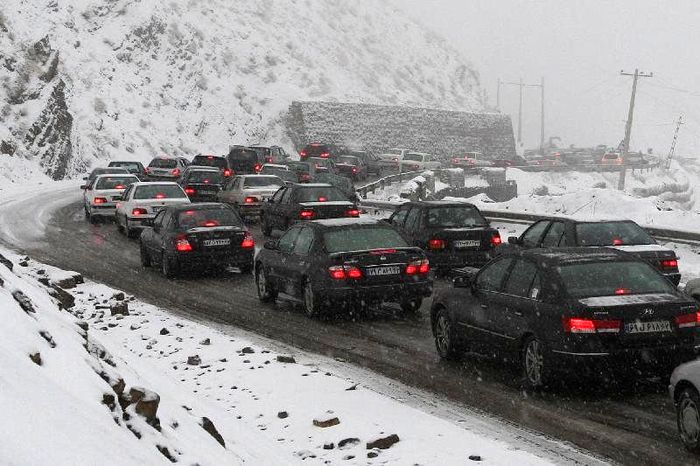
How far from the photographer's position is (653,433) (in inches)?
300

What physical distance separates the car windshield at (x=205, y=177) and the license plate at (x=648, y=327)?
89.3 ft

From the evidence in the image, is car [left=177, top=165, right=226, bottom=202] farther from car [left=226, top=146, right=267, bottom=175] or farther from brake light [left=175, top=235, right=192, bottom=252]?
brake light [left=175, top=235, right=192, bottom=252]

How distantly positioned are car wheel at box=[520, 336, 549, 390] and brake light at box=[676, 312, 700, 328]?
1266 millimetres

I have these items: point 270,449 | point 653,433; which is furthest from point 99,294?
point 653,433

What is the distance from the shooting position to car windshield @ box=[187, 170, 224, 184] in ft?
114

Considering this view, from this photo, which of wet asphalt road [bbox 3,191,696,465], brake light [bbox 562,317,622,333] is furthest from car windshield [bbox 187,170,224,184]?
brake light [bbox 562,317,622,333]

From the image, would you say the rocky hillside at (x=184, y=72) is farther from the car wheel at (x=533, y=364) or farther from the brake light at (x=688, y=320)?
the brake light at (x=688, y=320)

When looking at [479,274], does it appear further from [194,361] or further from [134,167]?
[134,167]

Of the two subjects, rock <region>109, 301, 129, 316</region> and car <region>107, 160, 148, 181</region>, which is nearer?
rock <region>109, 301, 129, 316</region>

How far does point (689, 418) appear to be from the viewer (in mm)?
7184

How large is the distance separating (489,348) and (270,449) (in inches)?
131

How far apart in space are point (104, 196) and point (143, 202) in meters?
5.07

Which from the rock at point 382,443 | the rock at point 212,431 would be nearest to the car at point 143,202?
the rock at point 212,431

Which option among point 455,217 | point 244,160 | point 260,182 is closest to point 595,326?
point 455,217
